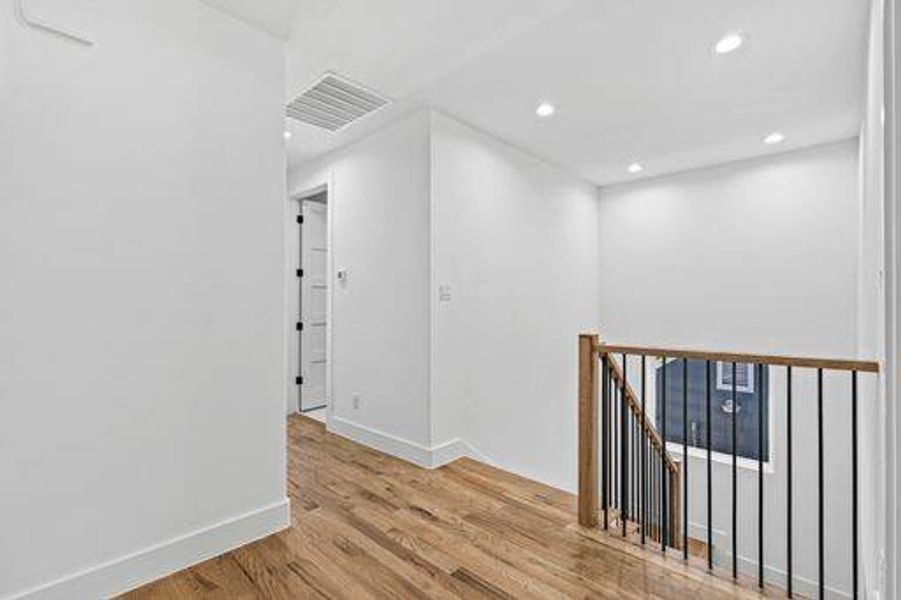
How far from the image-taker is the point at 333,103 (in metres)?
3.31

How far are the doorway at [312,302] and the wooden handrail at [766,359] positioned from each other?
340 centimetres

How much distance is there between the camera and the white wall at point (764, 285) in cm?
405

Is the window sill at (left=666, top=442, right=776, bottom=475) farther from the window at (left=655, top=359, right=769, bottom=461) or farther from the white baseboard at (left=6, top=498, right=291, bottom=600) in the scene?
the white baseboard at (left=6, top=498, right=291, bottom=600)

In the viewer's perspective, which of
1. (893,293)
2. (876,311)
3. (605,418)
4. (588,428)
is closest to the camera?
(893,293)

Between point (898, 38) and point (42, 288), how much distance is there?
2.67m

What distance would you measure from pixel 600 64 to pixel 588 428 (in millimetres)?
2200

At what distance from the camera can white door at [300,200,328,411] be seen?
16.3 ft

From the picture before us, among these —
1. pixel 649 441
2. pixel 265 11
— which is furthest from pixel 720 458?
pixel 265 11

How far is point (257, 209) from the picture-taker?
2.34 metres

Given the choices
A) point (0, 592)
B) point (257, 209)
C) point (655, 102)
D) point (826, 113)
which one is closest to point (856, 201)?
point (826, 113)

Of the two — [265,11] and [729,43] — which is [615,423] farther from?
[265,11]

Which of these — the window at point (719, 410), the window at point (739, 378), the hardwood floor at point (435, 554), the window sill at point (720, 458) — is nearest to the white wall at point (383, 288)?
the hardwood floor at point (435, 554)

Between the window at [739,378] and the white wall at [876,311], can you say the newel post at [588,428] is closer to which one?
the white wall at [876,311]

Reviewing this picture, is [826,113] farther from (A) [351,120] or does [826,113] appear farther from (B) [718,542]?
(B) [718,542]
